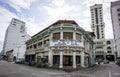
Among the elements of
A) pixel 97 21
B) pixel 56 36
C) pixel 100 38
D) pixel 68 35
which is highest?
pixel 97 21

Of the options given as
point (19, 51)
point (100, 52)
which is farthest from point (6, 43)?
point (100, 52)

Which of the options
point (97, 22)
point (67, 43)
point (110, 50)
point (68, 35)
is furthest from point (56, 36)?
point (97, 22)

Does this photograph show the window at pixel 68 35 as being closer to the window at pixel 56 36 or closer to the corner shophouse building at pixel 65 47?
the corner shophouse building at pixel 65 47

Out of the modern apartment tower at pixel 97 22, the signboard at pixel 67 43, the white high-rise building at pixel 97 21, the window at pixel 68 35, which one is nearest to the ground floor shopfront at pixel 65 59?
the signboard at pixel 67 43

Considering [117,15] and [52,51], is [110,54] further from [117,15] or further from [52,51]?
[52,51]

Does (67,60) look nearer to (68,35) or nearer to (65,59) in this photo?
(65,59)

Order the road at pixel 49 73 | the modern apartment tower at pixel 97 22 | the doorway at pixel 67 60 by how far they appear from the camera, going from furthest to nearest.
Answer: the modern apartment tower at pixel 97 22
the doorway at pixel 67 60
the road at pixel 49 73

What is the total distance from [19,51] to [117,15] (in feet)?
194

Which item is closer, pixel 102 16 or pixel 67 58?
pixel 67 58

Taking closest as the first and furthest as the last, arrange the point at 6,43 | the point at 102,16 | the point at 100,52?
the point at 100,52 < the point at 102,16 < the point at 6,43

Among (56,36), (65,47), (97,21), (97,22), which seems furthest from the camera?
(97,21)

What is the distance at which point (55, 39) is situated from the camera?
1024 inches

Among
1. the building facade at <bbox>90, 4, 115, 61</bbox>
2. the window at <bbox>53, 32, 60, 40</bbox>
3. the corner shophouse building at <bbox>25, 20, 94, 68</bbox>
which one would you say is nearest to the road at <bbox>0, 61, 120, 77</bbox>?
the corner shophouse building at <bbox>25, 20, 94, 68</bbox>

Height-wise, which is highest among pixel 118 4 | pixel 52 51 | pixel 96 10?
pixel 96 10
